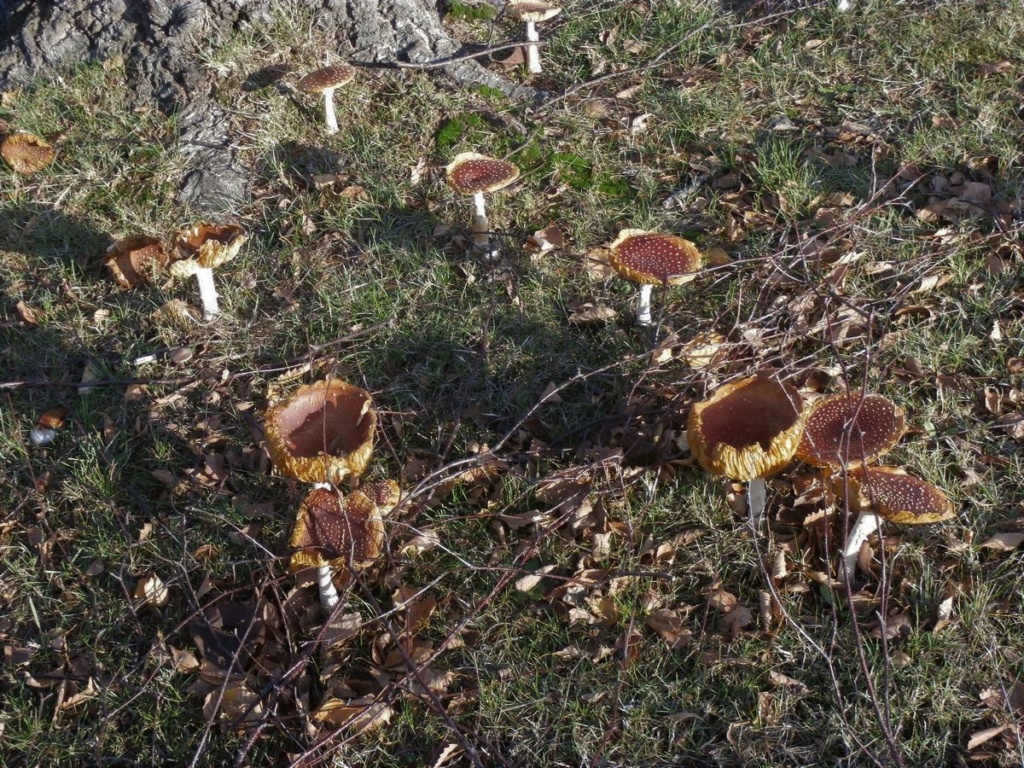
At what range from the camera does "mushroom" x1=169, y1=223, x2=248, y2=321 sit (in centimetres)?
431

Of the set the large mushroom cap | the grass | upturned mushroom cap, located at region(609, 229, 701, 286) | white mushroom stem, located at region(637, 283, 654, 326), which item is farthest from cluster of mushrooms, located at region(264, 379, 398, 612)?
white mushroom stem, located at region(637, 283, 654, 326)

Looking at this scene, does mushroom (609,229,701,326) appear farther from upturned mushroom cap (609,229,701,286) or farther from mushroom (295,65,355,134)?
mushroom (295,65,355,134)

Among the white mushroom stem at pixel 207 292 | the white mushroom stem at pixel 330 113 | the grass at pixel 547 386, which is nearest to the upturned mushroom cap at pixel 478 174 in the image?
the grass at pixel 547 386

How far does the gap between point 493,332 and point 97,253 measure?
7.61 feet

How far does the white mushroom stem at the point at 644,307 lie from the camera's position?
4.30 metres

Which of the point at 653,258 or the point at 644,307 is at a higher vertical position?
the point at 653,258

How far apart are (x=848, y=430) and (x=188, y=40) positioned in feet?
15.3

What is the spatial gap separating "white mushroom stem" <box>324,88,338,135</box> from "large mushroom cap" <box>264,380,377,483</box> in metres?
2.45

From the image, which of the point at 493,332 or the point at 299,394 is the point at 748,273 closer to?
the point at 493,332

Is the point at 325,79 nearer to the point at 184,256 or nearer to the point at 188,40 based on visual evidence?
the point at 188,40

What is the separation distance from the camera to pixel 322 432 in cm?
346

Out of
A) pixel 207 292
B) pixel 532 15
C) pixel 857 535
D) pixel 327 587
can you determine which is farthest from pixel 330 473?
pixel 532 15

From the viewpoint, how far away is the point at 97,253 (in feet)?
16.3

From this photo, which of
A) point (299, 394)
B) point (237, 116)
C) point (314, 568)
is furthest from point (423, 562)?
A: point (237, 116)
